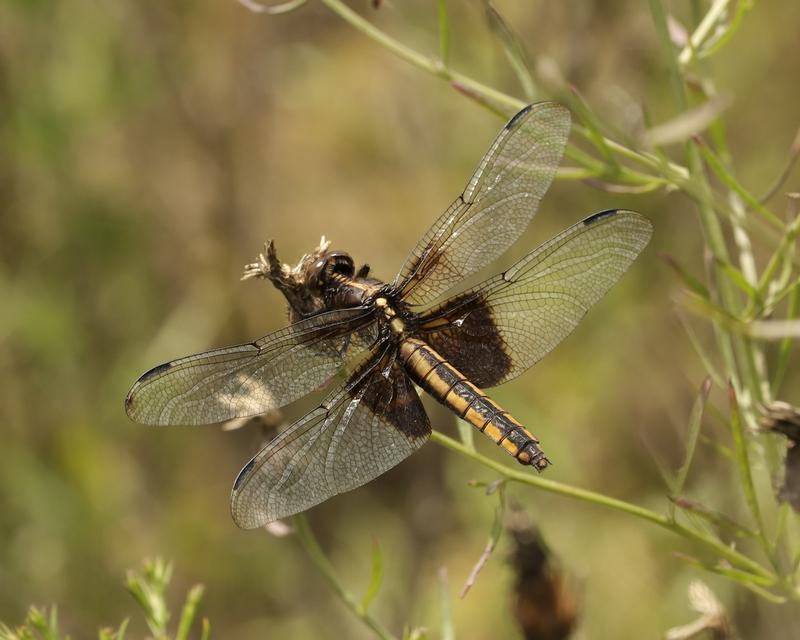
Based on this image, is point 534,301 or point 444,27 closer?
point 444,27

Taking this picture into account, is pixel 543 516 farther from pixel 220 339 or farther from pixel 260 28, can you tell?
pixel 260 28

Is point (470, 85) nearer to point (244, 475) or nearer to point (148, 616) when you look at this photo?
point (244, 475)

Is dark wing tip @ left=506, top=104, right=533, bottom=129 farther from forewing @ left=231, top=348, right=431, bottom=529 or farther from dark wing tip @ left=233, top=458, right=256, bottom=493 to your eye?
dark wing tip @ left=233, top=458, right=256, bottom=493

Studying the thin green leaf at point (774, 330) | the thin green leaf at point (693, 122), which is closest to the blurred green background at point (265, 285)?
the thin green leaf at point (774, 330)

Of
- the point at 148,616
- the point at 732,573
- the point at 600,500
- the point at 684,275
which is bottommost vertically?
the point at 732,573

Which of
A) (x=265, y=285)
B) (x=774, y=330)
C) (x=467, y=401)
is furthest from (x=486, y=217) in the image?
(x=265, y=285)

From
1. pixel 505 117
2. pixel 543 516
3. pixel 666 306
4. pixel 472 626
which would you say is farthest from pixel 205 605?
pixel 505 117
